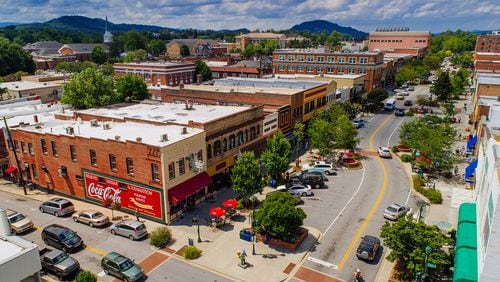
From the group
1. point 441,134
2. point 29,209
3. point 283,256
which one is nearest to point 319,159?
point 441,134

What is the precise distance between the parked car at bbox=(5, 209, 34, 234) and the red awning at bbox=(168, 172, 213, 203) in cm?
1313

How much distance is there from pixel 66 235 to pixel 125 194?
726 centimetres

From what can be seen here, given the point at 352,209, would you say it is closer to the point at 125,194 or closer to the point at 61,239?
the point at 125,194

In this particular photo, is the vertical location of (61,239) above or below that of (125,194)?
below

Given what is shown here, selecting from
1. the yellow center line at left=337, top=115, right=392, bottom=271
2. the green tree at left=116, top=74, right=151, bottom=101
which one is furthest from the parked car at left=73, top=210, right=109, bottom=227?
the green tree at left=116, top=74, right=151, bottom=101

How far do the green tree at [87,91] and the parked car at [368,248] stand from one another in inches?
2086

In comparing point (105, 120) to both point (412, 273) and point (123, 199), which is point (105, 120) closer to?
A: point (123, 199)

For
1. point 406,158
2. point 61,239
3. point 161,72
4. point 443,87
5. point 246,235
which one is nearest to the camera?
point 61,239

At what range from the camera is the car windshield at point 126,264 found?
27125 millimetres

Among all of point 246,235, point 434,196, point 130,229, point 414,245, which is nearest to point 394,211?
point 434,196

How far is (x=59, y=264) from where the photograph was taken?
1082 inches

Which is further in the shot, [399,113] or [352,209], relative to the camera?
[399,113]

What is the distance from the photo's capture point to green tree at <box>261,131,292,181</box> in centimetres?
4316

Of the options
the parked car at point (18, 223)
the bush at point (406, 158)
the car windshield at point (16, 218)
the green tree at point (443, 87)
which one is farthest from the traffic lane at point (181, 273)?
the green tree at point (443, 87)
